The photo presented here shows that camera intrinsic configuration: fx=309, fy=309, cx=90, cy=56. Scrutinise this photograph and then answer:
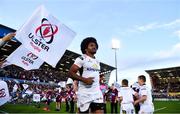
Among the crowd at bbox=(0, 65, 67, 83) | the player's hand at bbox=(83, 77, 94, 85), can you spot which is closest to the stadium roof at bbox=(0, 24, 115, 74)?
the crowd at bbox=(0, 65, 67, 83)

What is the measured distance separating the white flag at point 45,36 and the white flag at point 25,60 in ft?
2.55

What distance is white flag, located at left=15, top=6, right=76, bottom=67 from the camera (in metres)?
7.71

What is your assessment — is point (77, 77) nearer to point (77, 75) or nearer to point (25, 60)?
point (77, 75)

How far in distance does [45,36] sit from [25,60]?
1.23 m

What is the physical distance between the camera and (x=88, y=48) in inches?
219

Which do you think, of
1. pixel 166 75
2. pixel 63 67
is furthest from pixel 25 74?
pixel 166 75

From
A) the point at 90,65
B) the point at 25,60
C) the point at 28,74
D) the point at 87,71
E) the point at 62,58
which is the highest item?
the point at 62,58

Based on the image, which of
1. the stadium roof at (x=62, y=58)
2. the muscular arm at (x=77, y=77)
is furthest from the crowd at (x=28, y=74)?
the muscular arm at (x=77, y=77)

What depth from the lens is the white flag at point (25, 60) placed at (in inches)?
336

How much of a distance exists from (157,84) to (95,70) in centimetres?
10099

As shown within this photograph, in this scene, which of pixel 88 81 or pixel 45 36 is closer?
pixel 88 81

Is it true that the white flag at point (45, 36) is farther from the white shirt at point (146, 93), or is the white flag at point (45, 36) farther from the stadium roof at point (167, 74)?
the stadium roof at point (167, 74)

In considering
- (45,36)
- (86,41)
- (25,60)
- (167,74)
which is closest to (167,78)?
(167,74)

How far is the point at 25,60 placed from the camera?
8.72 meters
